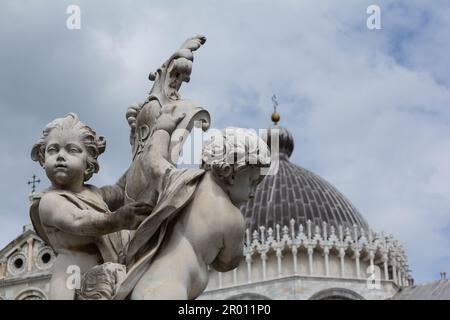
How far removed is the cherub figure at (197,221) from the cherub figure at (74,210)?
18 centimetres

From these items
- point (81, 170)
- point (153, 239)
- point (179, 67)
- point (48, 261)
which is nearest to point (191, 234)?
point (153, 239)

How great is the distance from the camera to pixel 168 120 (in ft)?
14.6

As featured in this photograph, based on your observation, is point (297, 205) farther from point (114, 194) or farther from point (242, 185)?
point (242, 185)

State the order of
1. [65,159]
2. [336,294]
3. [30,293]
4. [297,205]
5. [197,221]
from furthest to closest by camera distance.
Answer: [297,205], [336,294], [30,293], [65,159], [197,221]

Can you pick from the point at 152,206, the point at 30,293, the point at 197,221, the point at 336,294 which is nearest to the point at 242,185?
the point at 197,221

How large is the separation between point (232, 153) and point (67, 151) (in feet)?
2.86

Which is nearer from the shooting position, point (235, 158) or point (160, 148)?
point (235, 158)

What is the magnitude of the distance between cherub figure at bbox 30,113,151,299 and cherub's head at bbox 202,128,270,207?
0.37 meters

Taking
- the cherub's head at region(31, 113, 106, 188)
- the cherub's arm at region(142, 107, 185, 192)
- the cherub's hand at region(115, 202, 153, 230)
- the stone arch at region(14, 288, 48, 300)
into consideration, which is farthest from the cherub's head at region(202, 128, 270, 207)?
the stone arch at region(14, 288, 48, 300)

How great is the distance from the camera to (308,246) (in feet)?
130

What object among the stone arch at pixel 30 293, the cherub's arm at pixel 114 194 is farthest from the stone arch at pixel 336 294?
the cherub's arm at pixel 114 194

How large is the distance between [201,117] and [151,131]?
0.26 m

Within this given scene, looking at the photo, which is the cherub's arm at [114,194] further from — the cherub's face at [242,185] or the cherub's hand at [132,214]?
the cherub's face at [242,185]

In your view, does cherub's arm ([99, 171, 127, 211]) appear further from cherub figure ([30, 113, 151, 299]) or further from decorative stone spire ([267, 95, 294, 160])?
decorative stone spire ([267, 95, 294, 160])
